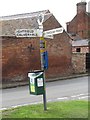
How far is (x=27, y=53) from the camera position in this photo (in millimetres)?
24922

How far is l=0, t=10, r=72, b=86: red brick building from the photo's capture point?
2353 cm

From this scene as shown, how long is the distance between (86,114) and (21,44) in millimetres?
16236

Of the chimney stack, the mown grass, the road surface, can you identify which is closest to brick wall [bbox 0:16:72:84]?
the road surface

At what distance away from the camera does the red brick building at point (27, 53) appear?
2353 cm

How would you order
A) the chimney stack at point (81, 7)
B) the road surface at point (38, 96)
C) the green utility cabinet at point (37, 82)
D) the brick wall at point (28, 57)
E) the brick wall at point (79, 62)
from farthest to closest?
the chimney stack at point (81, 7)
the brick wall at point (79, 62)
the brick wall at point (28, 57)
the road surface at point (38, 96)
the green utility cabinet at point (37, 82)

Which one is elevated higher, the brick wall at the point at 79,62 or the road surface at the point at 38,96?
the brick wall at the point at 79,62

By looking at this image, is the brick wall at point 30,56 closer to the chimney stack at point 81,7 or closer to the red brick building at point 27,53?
the red brick building at point 27,53

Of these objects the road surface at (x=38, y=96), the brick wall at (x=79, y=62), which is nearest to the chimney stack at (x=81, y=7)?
the brick wall at (x=79, y=62)

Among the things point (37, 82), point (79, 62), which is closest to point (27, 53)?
point (79, 62)

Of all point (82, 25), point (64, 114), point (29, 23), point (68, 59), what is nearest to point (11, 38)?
point (29, 23)

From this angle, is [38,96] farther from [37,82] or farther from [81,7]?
[81,7]

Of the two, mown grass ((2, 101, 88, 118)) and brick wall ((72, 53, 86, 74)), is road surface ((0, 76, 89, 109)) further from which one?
brick wall ((72, 53, 86, 74))

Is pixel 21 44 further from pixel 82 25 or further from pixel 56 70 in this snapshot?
pixel 82 25

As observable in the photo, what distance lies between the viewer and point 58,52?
2803 cm
